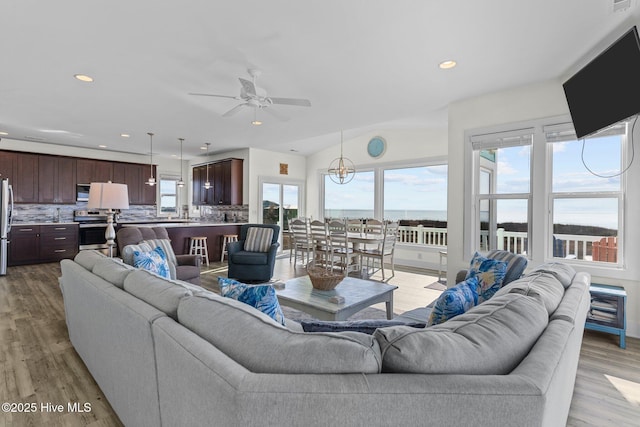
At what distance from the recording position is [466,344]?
901 mm

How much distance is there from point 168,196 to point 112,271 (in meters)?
7.61

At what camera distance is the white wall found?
2934 millimetres

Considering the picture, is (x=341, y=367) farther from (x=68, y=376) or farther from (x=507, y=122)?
(x=507, y=122)

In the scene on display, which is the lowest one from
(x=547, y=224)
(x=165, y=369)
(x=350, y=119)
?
(x=165, y=369)

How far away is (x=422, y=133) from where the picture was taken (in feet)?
21.2

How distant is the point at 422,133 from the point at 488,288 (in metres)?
4.95

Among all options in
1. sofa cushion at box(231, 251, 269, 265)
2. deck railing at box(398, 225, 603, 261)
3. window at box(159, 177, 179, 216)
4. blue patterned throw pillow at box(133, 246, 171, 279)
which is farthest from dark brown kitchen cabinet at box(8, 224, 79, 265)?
deck railing at box(398, 225, 603, 261)

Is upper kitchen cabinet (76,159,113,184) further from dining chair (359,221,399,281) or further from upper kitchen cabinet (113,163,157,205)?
dining chair (359,221,399,281)

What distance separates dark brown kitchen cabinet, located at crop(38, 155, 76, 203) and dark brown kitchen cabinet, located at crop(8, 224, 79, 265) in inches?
33.9

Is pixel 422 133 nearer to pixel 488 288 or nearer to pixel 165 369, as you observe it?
pixel 488 288

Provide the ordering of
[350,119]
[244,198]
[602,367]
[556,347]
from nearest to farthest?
[556,347] < [602,367] < [350,119] < [244,198]

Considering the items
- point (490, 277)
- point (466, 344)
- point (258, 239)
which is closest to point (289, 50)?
point (490, 277)

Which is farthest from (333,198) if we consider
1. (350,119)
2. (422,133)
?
(350,119)

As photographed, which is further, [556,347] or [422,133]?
[422,133]
